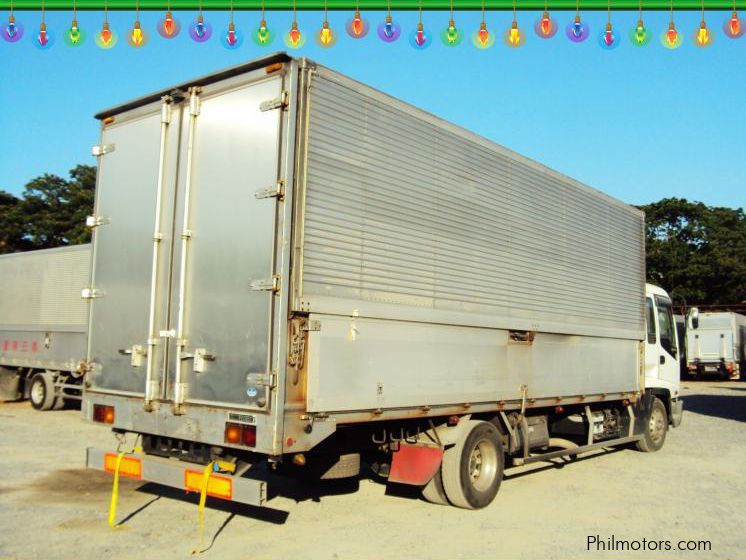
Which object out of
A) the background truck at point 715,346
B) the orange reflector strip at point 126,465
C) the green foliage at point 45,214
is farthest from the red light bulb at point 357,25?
the green foliage at point 45,214

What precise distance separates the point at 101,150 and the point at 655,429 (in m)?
9.72

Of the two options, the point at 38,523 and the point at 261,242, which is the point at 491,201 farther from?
the point at 38,523

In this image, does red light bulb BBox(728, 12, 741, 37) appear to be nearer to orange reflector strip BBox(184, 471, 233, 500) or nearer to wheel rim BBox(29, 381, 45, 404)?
orange reflector strip BBox(184, 471, 233, 500)

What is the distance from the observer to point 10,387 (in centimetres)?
1823

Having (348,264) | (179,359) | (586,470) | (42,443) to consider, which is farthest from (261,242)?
(42,443)

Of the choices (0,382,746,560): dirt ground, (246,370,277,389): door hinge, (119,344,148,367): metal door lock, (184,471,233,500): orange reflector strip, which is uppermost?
(119,344,148,367): metal door lock

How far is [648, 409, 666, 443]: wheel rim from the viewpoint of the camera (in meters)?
12.2

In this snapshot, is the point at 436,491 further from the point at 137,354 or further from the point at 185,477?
the point at 137,354

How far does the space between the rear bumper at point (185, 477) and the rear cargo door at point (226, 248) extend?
0.53 metres

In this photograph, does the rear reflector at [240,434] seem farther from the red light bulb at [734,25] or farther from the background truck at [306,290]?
the red light bulb at [734,25]

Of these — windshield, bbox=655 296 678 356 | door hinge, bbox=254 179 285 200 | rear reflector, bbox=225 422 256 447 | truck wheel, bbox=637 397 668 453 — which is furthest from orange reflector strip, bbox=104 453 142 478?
windshield, bbox=655 296 678 356

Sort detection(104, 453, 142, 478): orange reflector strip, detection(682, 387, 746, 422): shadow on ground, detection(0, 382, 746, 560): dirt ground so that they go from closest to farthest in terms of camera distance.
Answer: detection(0, 382, 746, 560): dirt ground
detection(104, 453, 142, 478): orange reflector strip
detection(682, 387, 746, 422): shadow on ground

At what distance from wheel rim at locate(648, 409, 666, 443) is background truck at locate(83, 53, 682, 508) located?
435 centimetres

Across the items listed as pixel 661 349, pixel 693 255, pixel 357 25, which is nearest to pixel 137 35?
pixel 357 25
